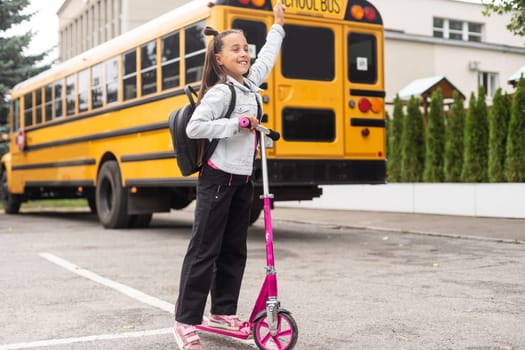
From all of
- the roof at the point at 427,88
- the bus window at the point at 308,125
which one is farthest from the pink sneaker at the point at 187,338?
the roof at the point at 427,88

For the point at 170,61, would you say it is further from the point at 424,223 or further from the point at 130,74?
the point at 424,223

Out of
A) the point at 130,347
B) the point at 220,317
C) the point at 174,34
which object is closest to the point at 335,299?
the point at 220,317

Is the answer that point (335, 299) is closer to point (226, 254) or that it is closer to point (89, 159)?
point (226, 254)

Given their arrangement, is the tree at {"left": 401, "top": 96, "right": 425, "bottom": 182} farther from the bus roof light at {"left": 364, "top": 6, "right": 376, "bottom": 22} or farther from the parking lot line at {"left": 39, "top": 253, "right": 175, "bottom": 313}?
the parking lot line at {"left": 39, "top": 253, "right": 175, "bottom": 313}

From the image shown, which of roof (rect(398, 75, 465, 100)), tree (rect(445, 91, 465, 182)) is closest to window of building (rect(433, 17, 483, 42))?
roof (rect(398, 75, 465, 100))

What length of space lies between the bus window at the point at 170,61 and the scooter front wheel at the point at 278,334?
237 inches

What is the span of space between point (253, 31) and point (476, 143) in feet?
19.6

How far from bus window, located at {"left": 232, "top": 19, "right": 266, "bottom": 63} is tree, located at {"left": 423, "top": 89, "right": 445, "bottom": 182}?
6.18 m

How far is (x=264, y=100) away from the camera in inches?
341

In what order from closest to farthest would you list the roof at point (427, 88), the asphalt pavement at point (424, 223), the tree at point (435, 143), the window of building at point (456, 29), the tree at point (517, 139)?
the asphalt pavement at point (424, 223), the tree at point (517, 139), the tree at point (435, 143), the roof at point (427, 88), the window of building at point (456, 29)

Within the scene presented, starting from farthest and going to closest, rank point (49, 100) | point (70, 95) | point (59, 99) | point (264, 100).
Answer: point (49, 100)
point (59, 99)
point (70, 95)
point (264, 100)

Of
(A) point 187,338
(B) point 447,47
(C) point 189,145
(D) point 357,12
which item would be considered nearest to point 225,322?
(A) point 187,338

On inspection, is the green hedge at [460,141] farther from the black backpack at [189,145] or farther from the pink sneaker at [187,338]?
the pink sneaker at [187,338]

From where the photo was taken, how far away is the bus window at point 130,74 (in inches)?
412
